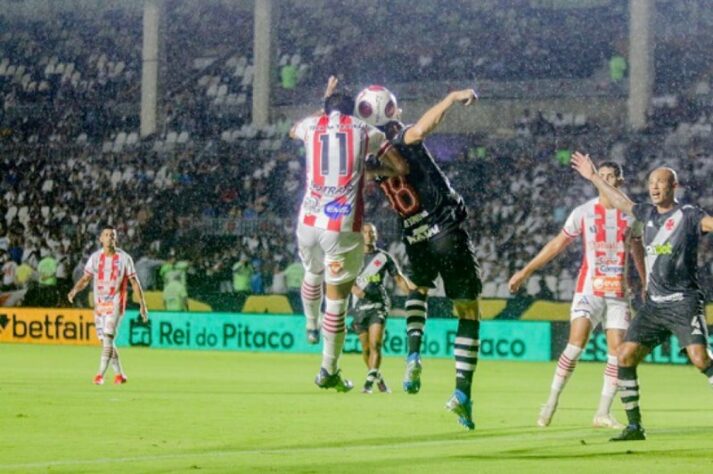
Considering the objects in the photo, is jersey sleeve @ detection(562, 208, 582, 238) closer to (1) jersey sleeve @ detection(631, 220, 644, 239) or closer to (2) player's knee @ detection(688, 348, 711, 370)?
(1) jersey sleeve @ detection(631, 220, 644, 239)

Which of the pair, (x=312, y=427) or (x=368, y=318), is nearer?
(x=312, y=427)

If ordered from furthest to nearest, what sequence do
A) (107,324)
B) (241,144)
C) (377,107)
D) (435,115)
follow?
1. (241,144)
2. (107,324)
3. (377,107)
4. (435,115)

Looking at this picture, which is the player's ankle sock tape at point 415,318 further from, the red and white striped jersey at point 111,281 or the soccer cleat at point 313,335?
the red and white striped jersey at point 111,281

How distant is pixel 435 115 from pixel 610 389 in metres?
3.77

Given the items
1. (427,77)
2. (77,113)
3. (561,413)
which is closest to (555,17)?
(427,77)

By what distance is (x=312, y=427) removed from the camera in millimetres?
12258

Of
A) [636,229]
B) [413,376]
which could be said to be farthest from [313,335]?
[636,229]

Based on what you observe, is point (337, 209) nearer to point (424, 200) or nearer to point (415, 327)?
point (424, 200)

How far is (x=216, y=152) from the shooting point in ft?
128

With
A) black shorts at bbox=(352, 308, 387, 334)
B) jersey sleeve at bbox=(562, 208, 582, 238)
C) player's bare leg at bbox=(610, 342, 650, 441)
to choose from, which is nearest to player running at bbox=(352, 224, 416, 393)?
black shorts at bbox=(352, 308, 387, 334)

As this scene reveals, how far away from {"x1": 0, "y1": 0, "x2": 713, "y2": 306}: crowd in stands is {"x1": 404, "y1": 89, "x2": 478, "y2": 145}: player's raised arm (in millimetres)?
19965

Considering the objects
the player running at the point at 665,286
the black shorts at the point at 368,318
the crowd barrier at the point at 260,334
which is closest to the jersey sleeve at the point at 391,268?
the black shorts at the point at 368,318

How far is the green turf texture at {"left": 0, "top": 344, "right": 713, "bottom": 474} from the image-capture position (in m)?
9.25

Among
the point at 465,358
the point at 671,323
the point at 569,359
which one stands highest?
the point at 671,323
